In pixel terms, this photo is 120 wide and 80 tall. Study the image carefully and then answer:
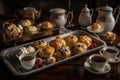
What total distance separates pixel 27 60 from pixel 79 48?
27 centimetres

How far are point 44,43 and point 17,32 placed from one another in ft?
0.57

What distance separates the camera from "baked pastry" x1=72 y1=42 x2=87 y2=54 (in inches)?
37.7

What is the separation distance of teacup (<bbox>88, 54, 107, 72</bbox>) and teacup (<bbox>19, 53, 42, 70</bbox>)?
0.26 meters

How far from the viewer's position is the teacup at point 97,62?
0.84 m

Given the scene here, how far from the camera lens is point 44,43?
0.99 m

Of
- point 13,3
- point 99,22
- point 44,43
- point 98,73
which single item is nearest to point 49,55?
point 44,43

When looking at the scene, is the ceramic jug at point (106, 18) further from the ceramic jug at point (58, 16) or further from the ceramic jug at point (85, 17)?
the ceramic jug at point (58, 16)

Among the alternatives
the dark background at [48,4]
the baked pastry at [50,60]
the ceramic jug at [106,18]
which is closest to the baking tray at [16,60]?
the baked pastry at [50,60]

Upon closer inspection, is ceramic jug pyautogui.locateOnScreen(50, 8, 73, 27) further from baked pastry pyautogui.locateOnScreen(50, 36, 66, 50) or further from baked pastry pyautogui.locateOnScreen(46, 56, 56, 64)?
baked pastry pyautogui.locateOnScreen(46, 56, 56, 64)

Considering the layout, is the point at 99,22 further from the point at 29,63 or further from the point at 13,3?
the point at 13,3

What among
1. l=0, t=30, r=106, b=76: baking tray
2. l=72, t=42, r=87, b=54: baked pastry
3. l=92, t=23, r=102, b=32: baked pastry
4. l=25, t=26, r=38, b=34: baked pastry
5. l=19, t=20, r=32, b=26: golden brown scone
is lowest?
l=0, t=30, r=106, b=76: baking tray

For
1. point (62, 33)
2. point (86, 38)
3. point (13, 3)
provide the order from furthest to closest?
point (13, 3) < point (62, 33) < point (86, 38)

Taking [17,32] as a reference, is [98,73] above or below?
below

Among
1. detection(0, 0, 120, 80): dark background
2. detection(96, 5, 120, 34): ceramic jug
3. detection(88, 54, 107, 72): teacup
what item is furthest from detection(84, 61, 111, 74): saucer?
detection(0, 0, 120, 80): dark background
